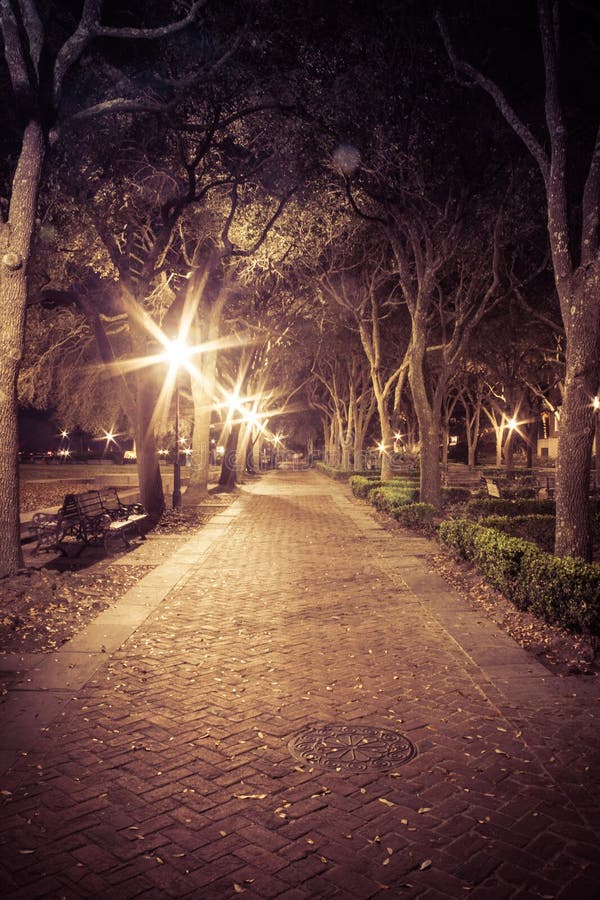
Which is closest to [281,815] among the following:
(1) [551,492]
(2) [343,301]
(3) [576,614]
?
(3) [576,614]

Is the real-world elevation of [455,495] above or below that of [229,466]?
below

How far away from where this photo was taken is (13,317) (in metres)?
8.91

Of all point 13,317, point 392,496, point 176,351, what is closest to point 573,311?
point 13,317

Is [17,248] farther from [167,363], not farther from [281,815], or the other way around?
[167,363]

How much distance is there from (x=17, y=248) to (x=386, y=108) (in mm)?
8467

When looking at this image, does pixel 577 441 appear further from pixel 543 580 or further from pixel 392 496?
pixel 392 496

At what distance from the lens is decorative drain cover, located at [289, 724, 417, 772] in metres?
4.14

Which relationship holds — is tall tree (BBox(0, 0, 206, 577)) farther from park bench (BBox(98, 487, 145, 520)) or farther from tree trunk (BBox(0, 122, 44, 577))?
park bench (BBox(98, 487, 145, 520))

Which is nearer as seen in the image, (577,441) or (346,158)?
(577,441)

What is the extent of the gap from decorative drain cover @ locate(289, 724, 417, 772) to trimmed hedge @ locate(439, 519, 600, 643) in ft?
10.0

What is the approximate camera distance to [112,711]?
4.97 meters

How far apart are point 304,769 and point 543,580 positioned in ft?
14.1

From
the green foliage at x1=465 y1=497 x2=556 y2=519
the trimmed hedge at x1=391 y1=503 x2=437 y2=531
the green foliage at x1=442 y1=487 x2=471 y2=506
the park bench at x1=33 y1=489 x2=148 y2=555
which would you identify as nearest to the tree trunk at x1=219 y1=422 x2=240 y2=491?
the green foliage at x1=442 y1=487 x2=471 y2=506

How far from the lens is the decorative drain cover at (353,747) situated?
4145mm
